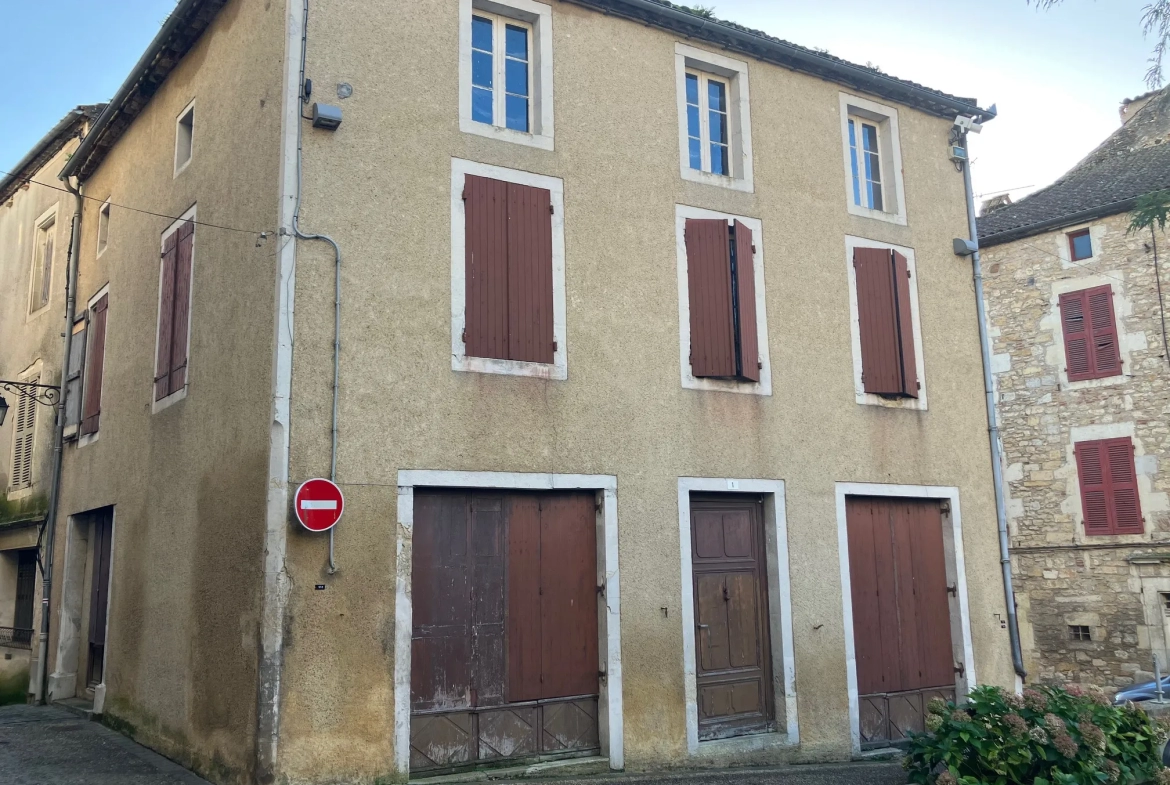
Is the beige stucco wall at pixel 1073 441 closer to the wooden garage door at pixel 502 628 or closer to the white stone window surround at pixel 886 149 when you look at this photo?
the white stone window surround at pixel 886 149

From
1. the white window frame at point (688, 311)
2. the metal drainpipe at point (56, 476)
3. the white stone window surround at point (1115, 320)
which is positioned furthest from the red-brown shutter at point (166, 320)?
the white stone window surround at point (1115, 320)

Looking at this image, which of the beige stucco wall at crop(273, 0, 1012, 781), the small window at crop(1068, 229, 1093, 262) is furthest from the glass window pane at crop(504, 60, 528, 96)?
the small window at crop(1068, 229, 1093, 262)

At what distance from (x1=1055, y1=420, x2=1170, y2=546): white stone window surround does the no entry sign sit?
1383cm

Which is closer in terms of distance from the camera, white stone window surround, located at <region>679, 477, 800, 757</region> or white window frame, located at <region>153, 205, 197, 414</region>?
white stone window surround, located at <region>679, 477, 800, 757</region>

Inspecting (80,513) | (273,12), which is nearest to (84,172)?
(80,513)

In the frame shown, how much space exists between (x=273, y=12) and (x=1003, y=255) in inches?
562

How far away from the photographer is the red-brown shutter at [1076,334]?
1723 centimetres

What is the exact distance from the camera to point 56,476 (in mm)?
12719

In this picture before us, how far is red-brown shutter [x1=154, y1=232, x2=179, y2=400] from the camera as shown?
9977 millimetres

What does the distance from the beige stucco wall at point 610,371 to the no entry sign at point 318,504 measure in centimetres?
16

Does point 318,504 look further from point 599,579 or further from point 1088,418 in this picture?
A: point 1088,418

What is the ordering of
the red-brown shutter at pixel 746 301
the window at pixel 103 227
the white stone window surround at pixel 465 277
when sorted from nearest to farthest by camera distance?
the white stone window surround at pixel 465 277
the red-brown shutter at pixel 746 301
the window at pixel 103 227

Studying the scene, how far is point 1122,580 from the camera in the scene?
1658 cm

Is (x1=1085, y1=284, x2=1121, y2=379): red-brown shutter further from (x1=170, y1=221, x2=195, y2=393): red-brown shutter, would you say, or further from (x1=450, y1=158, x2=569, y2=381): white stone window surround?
(x1=170, y1=221, x2=195, y2=393): red-brown shutter
